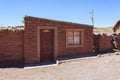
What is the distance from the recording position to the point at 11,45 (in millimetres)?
14234

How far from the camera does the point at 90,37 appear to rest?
59.8 ft

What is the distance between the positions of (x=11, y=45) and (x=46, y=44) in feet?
9.04

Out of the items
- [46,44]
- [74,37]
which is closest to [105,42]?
[74,37]

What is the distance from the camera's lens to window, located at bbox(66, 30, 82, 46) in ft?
55.8

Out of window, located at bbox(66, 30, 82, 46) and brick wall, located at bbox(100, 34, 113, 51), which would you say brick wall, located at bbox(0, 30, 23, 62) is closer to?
window, located at bbox(66, 30, 82, 46)

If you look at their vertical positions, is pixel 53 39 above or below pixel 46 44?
above

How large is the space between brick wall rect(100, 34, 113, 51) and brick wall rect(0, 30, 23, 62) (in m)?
8.53

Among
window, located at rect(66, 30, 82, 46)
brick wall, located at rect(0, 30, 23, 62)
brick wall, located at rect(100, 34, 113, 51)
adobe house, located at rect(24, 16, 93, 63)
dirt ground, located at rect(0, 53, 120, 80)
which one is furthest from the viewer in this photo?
brick wall, located at rect(100, 34, 113, 51)

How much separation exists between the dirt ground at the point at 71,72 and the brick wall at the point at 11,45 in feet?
5.34

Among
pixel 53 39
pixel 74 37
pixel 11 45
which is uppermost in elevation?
pixel 74 37

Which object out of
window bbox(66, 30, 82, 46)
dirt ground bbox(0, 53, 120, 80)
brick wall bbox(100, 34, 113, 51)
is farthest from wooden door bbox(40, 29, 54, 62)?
brick wall bbox(100, 34, 113, 51)

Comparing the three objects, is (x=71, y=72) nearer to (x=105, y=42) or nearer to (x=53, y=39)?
(x=53, y=39)

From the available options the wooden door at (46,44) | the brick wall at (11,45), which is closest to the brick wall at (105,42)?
the wooden door at (46,44)

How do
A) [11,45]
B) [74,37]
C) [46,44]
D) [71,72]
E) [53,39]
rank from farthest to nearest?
[74,37] → [53,39] → [46,44] → [11,45] → [71,72]
